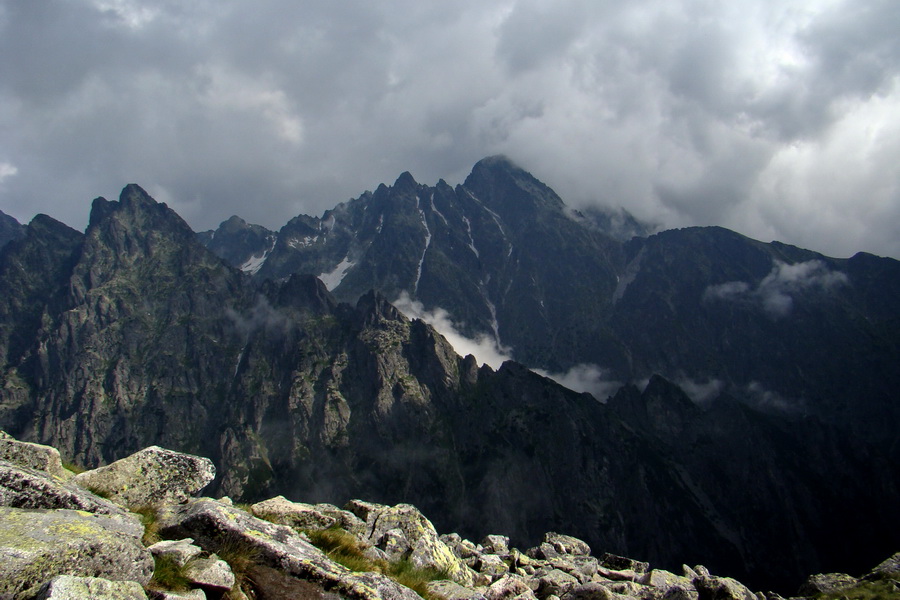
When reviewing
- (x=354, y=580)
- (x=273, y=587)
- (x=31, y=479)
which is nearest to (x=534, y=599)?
(x=354, y=580)

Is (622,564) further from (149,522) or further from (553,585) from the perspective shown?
(149,522)

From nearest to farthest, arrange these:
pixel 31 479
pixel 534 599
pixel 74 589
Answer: pixel 74 589
pixel 31 479
pixel 534 599

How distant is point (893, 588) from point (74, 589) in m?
37.3

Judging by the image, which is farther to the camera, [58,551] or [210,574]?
[210,574]

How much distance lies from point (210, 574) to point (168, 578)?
0.67 meters

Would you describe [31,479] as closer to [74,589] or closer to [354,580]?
[74,589]

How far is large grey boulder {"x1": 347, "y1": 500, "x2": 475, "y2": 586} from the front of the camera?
18438 mm

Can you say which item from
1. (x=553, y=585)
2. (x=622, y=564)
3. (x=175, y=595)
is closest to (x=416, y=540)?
(x=553, y=585)

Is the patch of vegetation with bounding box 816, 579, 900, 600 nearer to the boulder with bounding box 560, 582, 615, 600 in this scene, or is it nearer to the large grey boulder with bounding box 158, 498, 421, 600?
the boulder with bounding box 560, 582, 615, 600

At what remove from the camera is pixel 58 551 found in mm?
7336

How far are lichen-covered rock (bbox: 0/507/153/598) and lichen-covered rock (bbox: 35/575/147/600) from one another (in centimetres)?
40

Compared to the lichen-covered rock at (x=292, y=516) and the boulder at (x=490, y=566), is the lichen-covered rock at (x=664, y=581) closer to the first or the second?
the boulder at (x=490, y=566)

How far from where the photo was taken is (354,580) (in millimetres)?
10766

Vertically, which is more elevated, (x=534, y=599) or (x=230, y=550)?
(x=230, y=550)
